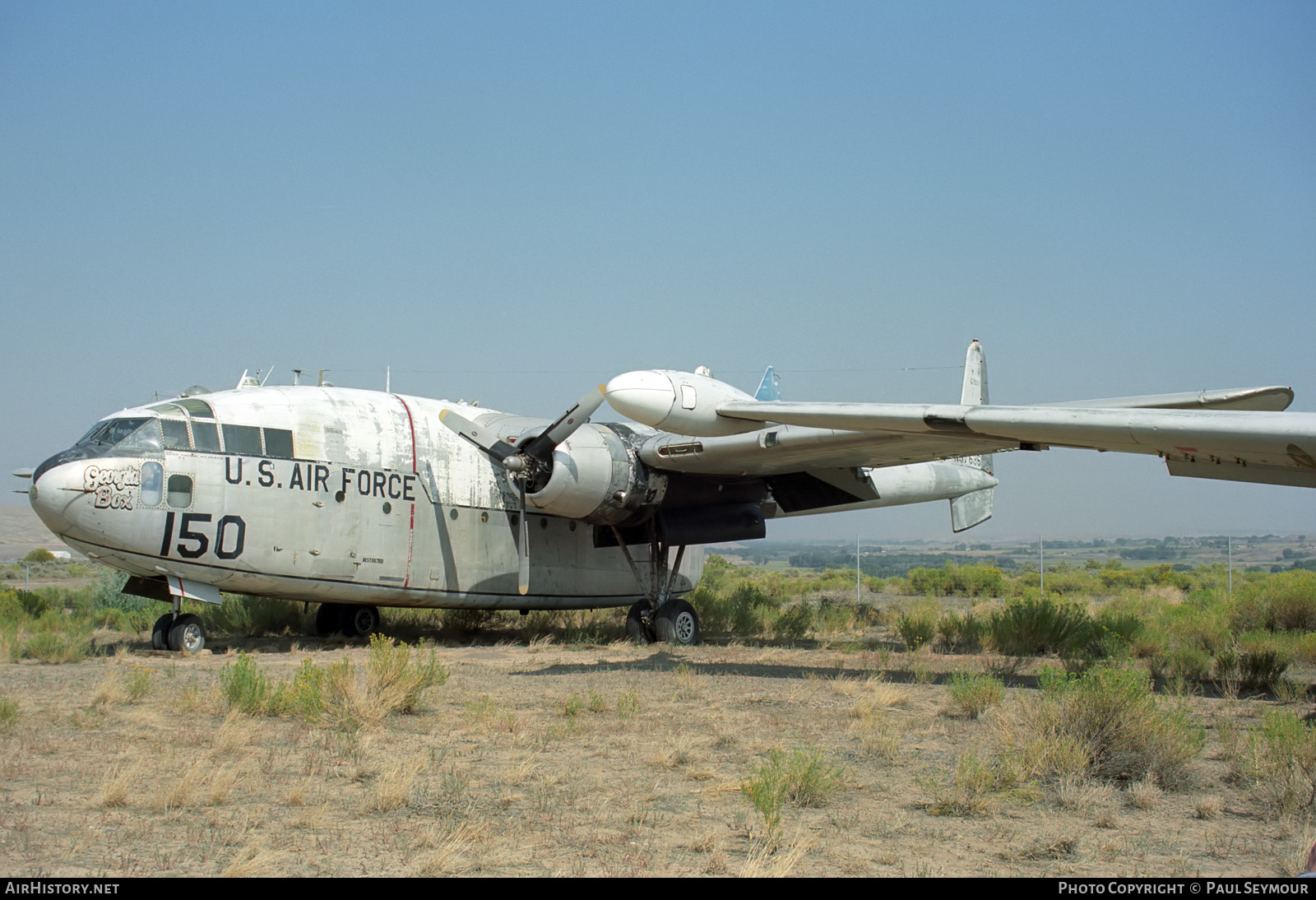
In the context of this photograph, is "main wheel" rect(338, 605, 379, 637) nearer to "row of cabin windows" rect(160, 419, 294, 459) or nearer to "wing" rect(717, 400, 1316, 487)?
"row of cabin windows" rect(160, 419, 294, 459)

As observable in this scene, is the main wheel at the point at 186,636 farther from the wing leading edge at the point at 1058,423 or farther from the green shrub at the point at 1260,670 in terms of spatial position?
the green shrub at the point at 1260,670

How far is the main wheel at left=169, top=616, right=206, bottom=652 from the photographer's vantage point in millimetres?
14180

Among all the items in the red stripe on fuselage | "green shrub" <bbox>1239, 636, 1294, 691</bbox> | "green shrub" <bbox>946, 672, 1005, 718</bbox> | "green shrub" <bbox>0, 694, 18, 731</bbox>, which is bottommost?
"green shrub" <bbox>1239, 636, 1294, 691</bbox>

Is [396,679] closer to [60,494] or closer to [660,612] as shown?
[60,494]

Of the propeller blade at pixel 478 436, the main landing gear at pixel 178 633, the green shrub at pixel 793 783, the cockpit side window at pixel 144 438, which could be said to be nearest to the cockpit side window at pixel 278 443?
the cockpit side window at pixel 144 438

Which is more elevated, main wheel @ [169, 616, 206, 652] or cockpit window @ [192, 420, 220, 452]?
cockpit window @ [192, 420, 220, 452]

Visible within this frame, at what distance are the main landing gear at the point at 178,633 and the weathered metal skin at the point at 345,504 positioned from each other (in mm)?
680

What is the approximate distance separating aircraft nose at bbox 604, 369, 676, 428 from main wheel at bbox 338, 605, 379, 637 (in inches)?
354

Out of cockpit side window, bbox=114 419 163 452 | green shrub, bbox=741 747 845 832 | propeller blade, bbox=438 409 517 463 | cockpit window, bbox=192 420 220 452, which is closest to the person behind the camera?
green shrub, bbox=741 747 845 832

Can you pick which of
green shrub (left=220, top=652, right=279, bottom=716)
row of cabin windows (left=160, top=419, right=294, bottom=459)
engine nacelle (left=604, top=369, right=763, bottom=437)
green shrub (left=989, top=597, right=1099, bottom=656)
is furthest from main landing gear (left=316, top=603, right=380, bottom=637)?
green shrub (left=989, top=597, right=1099, bottom=656)

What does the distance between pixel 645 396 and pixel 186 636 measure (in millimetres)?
7658

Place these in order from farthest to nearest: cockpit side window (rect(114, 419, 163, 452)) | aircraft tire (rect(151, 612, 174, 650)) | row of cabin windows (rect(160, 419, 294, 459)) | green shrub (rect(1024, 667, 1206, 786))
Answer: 1. aircraft tire (rect(151, 612, 174, 650))
2. row of cabin windows (rect(160, 419, 294, 459))
3. cockpit side window (rect(114, 419, 163, 452))
4. green shrub (rect(1024, 667, 1206, 786))
